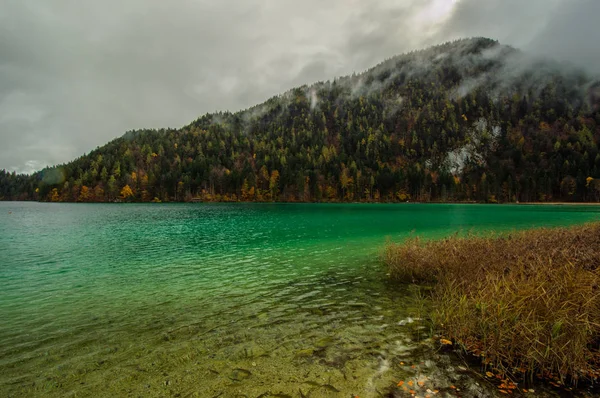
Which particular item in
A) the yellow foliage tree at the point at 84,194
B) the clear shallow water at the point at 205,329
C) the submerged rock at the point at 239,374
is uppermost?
the yellow foliage tree at the point at 84,194

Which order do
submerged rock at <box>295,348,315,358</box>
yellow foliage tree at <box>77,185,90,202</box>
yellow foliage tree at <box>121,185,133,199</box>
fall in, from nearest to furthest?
submerged rock at <box>295,348,315,358</box>
yellow foliage tree at <box>121,185,133,199</box>
yellow foliage tree at <box>77,185,90,202</box>

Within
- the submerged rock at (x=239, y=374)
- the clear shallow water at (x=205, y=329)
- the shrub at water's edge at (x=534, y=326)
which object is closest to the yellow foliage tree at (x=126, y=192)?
the clear shallow water at (x=205, y=329)

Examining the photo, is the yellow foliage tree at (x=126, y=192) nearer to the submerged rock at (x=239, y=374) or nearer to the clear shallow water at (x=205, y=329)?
the clear shallow water at (x=205, y=329)

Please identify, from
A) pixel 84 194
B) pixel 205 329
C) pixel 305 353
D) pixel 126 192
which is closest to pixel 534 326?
pixel 305 353

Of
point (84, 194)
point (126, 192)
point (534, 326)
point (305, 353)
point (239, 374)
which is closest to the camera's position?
point (534, 326)

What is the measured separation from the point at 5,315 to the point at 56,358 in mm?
6833

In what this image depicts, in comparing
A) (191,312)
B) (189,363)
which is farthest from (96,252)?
(189,363)

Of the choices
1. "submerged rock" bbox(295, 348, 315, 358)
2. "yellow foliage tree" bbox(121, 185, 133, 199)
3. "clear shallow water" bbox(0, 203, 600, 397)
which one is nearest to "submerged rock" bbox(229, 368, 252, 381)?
"clear shallow water" bbox(0, 203, 600, 397)

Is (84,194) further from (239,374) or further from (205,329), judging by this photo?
(239,374)

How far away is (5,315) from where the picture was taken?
1319cm

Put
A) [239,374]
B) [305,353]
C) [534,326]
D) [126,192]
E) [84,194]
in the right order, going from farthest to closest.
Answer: [84,194] < [126,192] < [305,353] < [239,374] < [534,326]

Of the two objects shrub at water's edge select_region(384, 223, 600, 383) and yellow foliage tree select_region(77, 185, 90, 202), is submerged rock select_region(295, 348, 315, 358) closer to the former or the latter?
shrub at water's edge select_region(384, 223, 600, 383)

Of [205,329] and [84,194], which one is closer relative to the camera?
[205,329]

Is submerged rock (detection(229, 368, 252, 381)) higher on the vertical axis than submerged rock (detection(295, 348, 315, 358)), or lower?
higher
